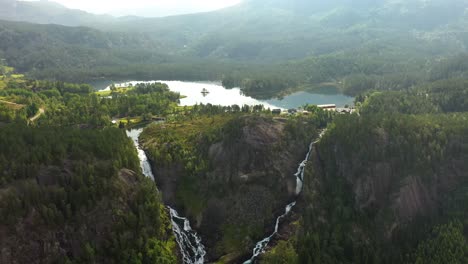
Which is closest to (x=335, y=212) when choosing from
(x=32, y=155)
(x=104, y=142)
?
(x=104, y=142)

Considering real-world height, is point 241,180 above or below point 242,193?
above

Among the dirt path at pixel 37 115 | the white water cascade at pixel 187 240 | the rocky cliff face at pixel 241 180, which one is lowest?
the white water cascade at pixel 187 240

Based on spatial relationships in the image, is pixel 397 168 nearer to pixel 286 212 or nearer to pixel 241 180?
pixel 286 212

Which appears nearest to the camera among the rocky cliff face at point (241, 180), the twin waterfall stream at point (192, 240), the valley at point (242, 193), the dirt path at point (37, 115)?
the valley at point (242, 193)

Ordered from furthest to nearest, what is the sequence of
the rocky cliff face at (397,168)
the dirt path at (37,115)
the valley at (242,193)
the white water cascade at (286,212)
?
the dirt path at (37,115) → the rocky cliff face at (397,168) → the white water cascade at (286,212) → the valley at (242,193)

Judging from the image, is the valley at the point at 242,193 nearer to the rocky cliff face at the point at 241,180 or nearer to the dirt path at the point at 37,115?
the rocky cliff face at the point at 241,180

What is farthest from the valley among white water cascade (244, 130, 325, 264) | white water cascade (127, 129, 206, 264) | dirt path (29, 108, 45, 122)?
dirt path (29, 108, 45, 122)

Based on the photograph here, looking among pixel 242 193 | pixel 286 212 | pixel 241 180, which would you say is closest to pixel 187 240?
pixel 242 193

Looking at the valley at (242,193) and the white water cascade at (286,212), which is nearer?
the valley at (242,193)

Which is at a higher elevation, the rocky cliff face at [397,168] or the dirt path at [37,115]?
the dirt path at [37,115]

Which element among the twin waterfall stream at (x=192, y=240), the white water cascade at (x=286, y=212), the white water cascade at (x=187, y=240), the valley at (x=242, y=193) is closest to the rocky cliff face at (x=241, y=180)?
the valley at (x=242, y=193)

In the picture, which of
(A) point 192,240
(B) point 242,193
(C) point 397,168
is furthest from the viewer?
(C) point 397,168
